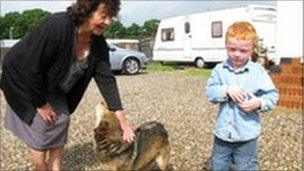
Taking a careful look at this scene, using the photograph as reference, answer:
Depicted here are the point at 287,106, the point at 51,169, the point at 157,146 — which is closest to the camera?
the point at 51,169

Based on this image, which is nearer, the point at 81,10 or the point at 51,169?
the point at 81,10

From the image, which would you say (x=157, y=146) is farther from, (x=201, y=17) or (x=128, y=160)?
(x=201, y=17)

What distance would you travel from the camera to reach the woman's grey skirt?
4793mm

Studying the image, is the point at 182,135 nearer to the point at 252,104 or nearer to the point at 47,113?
the point at 47,113

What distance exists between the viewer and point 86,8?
14.1 ft

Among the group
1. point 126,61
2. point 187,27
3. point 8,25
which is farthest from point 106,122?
point 8,25

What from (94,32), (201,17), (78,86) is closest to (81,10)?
(94,32)

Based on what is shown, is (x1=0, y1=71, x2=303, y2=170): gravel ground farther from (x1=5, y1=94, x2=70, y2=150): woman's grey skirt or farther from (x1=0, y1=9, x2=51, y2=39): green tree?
(x1=0, y1=9, x2=51, y2=39): green tree

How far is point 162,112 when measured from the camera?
1122cm

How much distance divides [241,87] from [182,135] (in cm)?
416

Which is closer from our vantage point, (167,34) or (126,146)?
(126,146)

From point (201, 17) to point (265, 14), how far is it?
3.57 metres

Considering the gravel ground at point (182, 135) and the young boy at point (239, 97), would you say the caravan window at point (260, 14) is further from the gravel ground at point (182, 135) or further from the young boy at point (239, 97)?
the young boy at point (239, 97)

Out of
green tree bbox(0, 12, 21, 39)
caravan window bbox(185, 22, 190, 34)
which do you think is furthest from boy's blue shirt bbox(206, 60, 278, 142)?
green tree bbox(0, 12, 21, 39)
